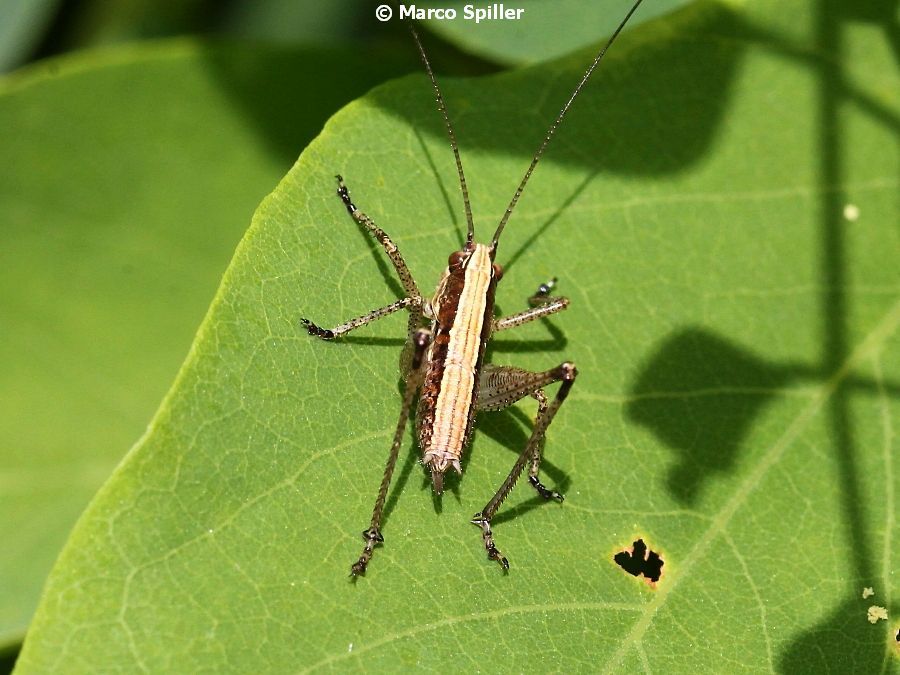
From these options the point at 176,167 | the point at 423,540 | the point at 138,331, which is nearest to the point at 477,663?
the point at 423,540

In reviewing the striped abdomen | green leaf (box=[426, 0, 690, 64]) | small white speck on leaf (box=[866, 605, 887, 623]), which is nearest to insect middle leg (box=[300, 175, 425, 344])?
the striped abdomen

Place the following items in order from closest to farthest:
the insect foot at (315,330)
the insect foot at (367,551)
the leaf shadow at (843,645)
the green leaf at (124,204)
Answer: the insect foot at (367,551) → the leaf shadow at (843,645) → the insect foot at (315,330) → the green leaf at (124,204)

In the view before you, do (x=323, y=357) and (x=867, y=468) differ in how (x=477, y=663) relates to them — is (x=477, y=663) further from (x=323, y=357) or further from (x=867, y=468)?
(x=867, y=468)

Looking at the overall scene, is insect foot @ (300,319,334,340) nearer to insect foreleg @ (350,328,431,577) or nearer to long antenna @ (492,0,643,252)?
insect foreleg @ (350,328,431,577)

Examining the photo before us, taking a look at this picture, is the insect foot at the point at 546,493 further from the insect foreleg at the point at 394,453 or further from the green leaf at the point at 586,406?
the insect foreleg at the point at 394,453

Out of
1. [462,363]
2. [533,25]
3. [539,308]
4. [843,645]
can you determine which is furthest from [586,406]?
[533,25]

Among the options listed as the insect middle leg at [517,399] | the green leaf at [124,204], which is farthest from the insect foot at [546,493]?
the green leaf at [124,204]
